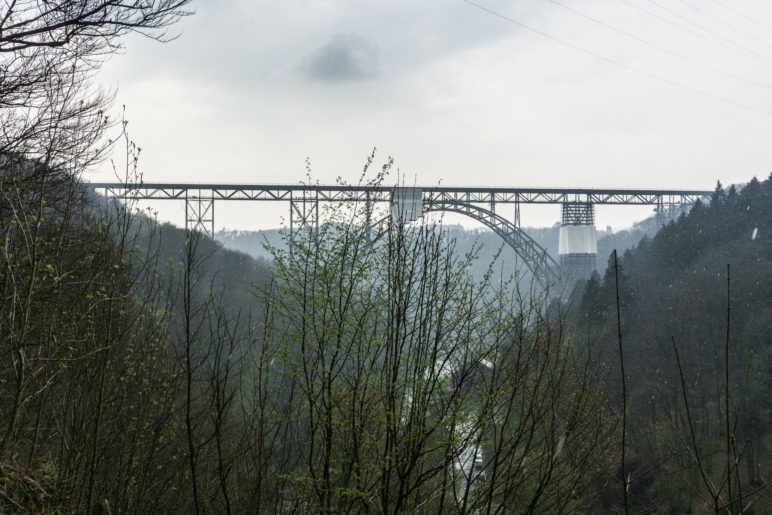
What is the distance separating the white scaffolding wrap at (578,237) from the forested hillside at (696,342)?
8.33 feet

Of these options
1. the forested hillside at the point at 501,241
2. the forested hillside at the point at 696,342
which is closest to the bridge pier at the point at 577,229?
the forested hillside at the point at 696,342

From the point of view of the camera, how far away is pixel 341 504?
239 inches

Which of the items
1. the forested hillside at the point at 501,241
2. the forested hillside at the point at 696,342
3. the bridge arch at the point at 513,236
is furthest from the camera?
the forested hillside at the point at 501,241

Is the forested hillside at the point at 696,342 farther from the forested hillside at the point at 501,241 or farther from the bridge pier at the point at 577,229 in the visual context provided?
the forested hillside at the point at 501,241

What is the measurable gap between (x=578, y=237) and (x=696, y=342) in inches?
588

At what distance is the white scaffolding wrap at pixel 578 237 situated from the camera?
4212 cm

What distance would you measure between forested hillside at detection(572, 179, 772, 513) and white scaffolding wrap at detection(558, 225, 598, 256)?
254 cm

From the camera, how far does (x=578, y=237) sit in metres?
42.2

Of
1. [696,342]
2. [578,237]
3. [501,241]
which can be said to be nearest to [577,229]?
[578,237]

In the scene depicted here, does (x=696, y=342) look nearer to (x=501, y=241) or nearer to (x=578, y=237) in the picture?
(x=578, y=237)

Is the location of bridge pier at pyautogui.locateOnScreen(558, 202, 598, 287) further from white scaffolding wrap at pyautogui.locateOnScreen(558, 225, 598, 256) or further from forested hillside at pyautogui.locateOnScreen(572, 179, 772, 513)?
forested hillside at pyautogui.locateOnScreen(572, 179, 772, 513)

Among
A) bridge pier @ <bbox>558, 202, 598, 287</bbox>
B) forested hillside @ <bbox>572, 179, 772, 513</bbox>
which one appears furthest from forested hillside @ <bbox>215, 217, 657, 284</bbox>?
forested hillside @ <bbox>572, 179, 772, 513</bbox>

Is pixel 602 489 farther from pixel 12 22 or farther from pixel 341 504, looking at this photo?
pixel 12 22

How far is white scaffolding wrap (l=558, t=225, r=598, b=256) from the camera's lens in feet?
138
